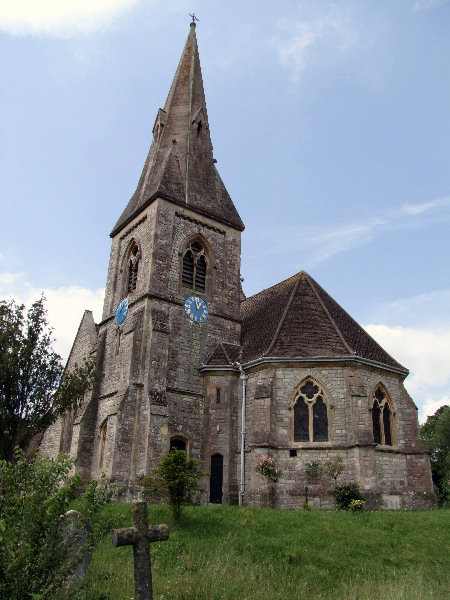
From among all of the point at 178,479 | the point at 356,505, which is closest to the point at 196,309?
the point at 178,479

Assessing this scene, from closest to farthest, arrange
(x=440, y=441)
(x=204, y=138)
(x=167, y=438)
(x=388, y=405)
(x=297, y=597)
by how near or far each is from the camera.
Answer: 1. (x=297, y=597)
2. (x=167, y=438)
3. (x=388, y=405)
4. (x=204, y=138)
5. (x=440, y=441)

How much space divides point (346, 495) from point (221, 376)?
24.0ft

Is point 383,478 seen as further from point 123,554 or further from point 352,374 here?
point 123,554

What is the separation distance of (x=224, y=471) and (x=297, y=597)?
37.5 ft

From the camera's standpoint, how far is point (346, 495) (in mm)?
17047

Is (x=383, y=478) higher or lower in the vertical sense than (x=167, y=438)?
lower

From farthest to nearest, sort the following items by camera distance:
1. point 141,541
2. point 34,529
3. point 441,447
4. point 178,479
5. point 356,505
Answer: point 441,447 → point 356,505 → point 178,479 → point 141,541 → point 34,529

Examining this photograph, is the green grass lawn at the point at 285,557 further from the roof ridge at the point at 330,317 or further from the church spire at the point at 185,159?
the church spire at the point at 185,159

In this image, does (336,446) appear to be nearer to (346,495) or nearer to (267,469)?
(346,495)

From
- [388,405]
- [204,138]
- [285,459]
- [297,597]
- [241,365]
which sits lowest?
[297,597]

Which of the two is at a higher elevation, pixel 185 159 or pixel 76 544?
pixel 185 159

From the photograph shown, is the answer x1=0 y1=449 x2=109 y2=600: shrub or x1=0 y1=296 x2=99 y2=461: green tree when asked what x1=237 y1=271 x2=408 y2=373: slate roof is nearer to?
x1=0 y1=296 x2=99 y2=461: green tree

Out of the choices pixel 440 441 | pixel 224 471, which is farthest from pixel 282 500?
pixel 440 441

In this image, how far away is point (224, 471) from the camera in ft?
66.6
